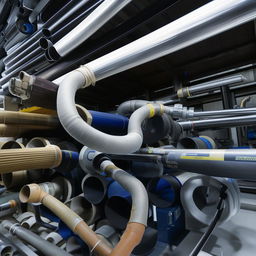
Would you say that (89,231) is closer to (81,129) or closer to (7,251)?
(81,129)

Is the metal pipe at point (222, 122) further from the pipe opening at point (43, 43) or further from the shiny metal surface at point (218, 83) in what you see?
the pipe opening at point (43, 43)

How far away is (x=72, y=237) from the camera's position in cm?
68

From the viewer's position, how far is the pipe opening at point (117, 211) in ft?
2.06

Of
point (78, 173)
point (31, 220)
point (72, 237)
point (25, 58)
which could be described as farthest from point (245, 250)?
point (25, 58)

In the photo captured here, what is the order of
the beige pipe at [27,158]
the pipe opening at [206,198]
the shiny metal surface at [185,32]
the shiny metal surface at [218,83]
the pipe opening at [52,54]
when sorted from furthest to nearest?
1. the shiny metal surface at [218,83]
2. the pipe opening at [52,54]
3. the pipe opening at [206,198]
4. the beige pipe at [27,158]
5. the shiny metal surface at [185,32]

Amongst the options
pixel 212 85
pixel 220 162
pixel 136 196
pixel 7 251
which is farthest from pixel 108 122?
pixel 212 85

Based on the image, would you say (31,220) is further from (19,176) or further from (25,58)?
(25,58)

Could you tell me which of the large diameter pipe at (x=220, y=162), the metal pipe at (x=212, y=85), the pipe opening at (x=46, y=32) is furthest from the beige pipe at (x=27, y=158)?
the metal pipe at (x=212, y=85)

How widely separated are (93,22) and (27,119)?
0.52 m

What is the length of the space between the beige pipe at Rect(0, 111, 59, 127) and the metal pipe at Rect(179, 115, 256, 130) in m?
0.75

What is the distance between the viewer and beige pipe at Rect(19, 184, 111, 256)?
17.6 inches

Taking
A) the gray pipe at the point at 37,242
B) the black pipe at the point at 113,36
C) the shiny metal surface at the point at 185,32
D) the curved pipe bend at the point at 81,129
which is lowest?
the gray pipe at the point at 37,242

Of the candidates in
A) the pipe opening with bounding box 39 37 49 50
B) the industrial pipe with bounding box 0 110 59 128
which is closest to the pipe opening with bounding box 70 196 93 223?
the industrial pipe with bounding box 0 110 59 128

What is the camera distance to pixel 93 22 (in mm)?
624
